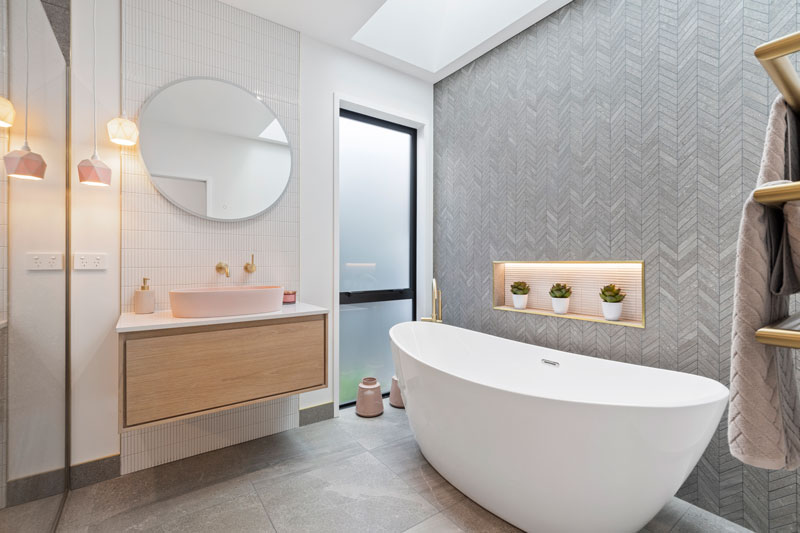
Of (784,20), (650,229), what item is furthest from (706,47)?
(650,229)

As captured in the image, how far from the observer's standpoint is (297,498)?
183 cm

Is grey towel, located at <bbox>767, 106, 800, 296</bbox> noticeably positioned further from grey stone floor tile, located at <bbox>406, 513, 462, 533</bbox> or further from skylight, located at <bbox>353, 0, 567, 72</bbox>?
skylight, located at <bbox>353, 0, 567, 72</bbox>

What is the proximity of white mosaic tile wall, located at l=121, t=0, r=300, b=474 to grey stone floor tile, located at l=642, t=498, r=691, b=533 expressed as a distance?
6.63ft

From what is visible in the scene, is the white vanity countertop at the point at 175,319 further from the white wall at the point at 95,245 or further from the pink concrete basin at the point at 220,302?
the white wall at the point at 95,245

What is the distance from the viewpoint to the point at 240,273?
2438 millimetres

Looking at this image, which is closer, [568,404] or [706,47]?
[568,404]

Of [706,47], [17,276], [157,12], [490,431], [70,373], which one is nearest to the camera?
[17,276]

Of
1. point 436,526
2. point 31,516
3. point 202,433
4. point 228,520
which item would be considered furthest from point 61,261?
point 436,526

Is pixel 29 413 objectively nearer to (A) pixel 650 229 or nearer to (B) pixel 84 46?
(B) pixel 84 46

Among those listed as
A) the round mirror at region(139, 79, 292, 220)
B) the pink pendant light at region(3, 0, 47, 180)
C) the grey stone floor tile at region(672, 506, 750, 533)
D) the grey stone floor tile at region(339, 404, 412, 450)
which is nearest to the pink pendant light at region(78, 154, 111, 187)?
the round mirror at region(139, 79, 292, 220)

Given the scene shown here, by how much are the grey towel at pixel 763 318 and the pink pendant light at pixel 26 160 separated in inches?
71.8

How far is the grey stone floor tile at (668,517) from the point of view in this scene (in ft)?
5.32

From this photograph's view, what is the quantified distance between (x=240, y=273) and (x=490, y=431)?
1745 mm

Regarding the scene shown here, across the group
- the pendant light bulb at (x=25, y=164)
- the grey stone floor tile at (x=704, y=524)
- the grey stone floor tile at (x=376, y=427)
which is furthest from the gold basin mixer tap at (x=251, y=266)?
the grey stone floor tile at (x=704, y=524)
